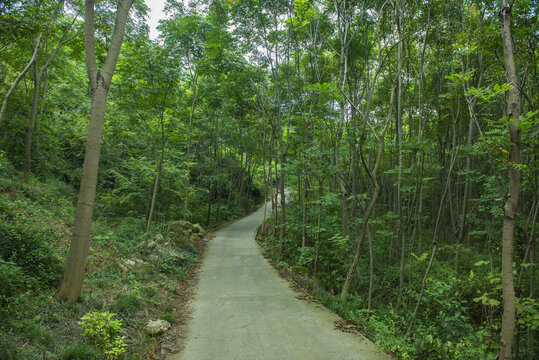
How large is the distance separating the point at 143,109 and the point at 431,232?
16.0 m

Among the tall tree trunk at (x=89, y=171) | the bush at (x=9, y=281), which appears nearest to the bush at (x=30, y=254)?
the bush at (x=9, y=281)

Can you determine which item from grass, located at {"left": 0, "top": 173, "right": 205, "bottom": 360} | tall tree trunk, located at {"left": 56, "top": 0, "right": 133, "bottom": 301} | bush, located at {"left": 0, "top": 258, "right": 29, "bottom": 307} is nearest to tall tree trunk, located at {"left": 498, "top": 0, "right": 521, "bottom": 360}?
grass, located at {"left": 0, "top": 173, "right": 205, "bottom": 360}

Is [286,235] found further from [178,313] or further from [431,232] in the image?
[431,232]

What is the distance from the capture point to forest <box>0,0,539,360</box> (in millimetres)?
3762

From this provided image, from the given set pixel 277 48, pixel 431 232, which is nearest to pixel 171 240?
pixel 277 48

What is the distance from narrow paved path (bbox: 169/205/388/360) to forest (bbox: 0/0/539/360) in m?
0.53

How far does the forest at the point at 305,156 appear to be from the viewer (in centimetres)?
376

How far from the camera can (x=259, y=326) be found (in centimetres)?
475

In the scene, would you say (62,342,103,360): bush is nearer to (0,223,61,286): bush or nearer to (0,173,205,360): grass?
(0,173,205,360): grass

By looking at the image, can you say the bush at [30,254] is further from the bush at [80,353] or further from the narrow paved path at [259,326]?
the narrow paved path at [259,326]

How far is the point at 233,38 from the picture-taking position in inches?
449

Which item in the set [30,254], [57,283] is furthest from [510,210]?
[30,254]

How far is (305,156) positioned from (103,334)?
7137 mm

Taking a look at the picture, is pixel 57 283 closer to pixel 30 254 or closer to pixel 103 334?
pixel 30 254
